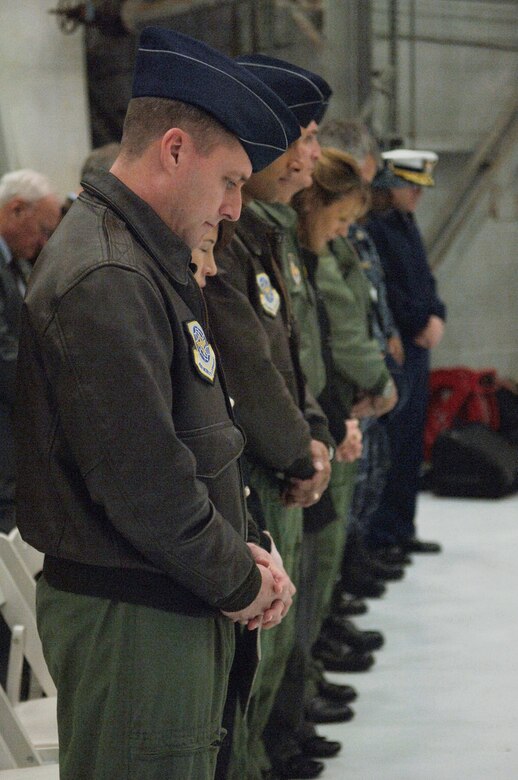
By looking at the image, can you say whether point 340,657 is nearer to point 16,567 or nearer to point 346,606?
point 346,606

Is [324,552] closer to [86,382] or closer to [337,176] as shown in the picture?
[337,176]

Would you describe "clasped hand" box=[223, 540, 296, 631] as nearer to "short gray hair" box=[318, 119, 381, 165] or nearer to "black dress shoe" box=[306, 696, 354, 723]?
"black dress shoe" box=[306, 696, 354, 723]

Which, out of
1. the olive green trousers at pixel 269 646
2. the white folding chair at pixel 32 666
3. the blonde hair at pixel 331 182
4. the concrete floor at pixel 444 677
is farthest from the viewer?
the blonde hair at pixel 331 182

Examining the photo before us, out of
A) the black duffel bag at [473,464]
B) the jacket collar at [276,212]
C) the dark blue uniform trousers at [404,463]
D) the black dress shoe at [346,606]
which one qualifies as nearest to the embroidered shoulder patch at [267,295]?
the jacket collar at [276,212]

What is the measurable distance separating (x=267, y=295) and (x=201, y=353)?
3.05ft

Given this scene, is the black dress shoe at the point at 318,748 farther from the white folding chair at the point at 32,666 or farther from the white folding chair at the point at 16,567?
the white folding chair at the point at 16,567

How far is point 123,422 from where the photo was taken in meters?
1.39

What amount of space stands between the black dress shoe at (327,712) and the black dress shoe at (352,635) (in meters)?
0.53

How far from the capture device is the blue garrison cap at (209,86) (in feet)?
4.90

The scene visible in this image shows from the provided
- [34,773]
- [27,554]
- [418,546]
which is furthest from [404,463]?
[34,773]

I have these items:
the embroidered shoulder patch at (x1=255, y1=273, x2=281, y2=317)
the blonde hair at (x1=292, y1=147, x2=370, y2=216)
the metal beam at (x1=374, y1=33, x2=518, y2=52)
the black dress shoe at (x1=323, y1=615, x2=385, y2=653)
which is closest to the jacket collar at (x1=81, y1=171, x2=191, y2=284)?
the embroidered shoulder patch at (x1=255, y1=273, x2=281, y2=317)

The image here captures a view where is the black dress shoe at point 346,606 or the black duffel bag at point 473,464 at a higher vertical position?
the black dress shoe at point 346,606

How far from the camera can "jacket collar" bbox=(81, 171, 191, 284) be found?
1.50m

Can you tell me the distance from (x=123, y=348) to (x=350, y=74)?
539 cm
